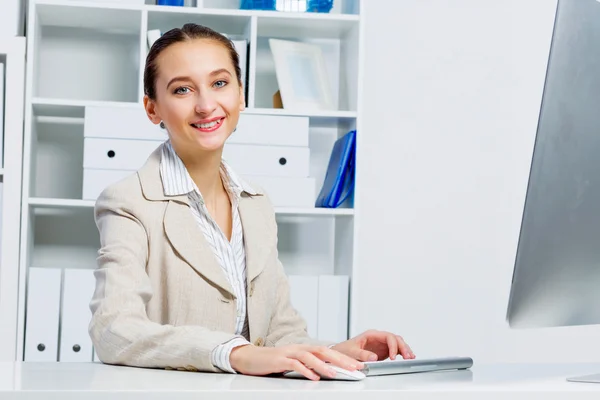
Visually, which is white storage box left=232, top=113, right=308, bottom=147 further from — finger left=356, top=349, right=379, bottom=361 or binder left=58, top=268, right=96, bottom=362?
finger left=356, top=349, right=379, bottom=361

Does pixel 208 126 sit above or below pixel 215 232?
above

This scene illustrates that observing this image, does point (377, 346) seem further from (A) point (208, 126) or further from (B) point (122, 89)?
(B) point (122, 89)

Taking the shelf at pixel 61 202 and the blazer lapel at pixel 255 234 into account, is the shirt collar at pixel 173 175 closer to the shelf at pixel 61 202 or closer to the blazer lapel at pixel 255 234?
the blazer lapel at pixel 255 234

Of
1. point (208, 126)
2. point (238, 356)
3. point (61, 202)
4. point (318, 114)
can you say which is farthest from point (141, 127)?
point (238, 356)

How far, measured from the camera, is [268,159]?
2826mm

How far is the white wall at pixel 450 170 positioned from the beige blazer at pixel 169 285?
63.6 inches

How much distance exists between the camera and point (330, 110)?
2938 mm

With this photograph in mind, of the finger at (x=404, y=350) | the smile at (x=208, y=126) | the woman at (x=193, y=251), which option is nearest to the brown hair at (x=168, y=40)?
the woman at (x=193, y=251)

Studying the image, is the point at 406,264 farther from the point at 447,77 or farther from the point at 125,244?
the point at 125,244

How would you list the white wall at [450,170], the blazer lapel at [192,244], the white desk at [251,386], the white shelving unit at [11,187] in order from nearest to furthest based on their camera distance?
the white desk at [251,386] < the blazer lapel at [192,244] < the white shelving unit at [11,187] < the white wall at [450,170]

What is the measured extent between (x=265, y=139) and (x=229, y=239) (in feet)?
4.11

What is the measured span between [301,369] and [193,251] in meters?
0.47

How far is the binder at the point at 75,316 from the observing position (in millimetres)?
2721

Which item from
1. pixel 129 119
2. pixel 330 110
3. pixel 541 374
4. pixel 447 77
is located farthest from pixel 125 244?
pixel 447 77
